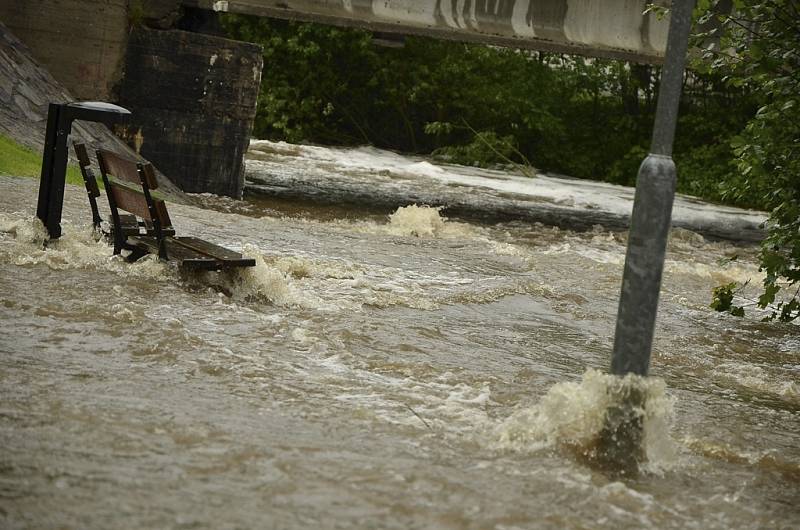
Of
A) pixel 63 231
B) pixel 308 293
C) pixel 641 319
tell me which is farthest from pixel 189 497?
pixel 63 231

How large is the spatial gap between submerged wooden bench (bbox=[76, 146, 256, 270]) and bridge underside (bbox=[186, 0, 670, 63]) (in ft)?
37.2

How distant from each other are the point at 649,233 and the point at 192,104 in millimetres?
15232

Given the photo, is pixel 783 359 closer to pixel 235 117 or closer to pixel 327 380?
pixel 327 380

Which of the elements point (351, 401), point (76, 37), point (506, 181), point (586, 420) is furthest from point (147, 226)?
point (506, 181)

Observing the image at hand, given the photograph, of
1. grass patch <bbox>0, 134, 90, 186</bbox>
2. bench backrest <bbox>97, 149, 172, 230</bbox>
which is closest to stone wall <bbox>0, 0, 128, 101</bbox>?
grass patch <bbox>0, 134, 90, 186</bbox>

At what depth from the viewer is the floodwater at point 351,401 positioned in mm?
4785

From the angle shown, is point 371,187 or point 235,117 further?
point 371,187

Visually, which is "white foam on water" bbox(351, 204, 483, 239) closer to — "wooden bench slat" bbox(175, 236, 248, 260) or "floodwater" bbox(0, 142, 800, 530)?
"floodwater" bbox(0, 142, 800, 530)

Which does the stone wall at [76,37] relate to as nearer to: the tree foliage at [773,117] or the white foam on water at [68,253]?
the white foam on water at [68,253]

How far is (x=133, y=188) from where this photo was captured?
9492 mm

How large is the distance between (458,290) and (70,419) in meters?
6.42

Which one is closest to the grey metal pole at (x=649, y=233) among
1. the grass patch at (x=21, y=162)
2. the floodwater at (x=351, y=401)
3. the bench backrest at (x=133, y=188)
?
the floodwater at (x=351, y=401)

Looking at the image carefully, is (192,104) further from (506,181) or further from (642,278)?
(642,278)

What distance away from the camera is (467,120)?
136 ft
